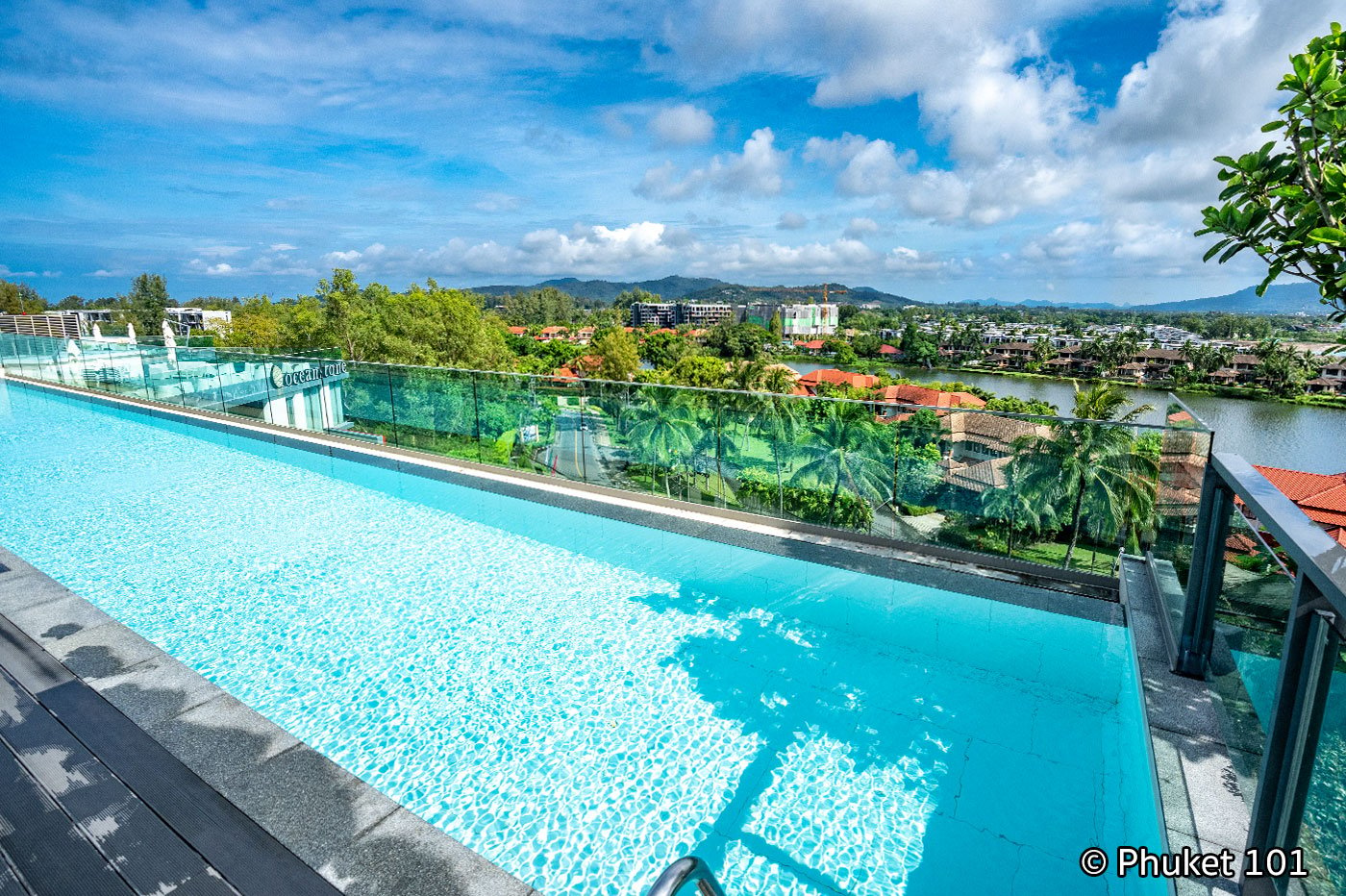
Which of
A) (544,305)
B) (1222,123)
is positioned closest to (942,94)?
(1222,123)

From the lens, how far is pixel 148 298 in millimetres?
90375

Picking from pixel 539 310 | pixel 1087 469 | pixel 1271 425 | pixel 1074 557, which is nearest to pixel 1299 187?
pixel 1087 469

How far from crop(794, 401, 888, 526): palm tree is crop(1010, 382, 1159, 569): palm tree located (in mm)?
1182

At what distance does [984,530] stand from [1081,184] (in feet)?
296

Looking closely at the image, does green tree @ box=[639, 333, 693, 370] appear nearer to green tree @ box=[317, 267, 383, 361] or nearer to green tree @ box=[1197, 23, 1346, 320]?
green tree @ box=[317, 267, 383, 361]

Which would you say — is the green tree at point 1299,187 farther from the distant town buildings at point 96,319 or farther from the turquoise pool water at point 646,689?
the distant town buildings at point 96,319

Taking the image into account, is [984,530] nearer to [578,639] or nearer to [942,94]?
[578,639]

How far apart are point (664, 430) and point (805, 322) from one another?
15713cm

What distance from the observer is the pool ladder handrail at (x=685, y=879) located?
1491mm

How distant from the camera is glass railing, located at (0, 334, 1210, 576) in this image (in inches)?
199

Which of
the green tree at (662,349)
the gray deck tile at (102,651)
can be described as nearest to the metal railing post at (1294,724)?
the gray deck tile at (102,651)

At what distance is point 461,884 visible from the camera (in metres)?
2.34

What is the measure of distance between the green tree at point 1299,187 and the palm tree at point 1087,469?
2.32 metres

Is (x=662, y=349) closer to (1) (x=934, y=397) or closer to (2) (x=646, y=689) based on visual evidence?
(1) (x=934, y=397)
